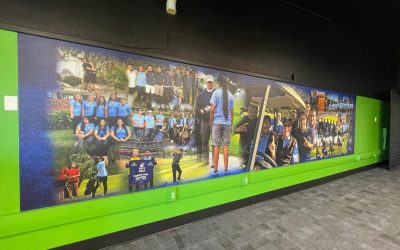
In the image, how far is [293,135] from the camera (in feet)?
11.5

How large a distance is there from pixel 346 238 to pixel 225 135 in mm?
1784

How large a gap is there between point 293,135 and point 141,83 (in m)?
2.72

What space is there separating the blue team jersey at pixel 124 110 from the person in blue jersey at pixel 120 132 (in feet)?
0.20

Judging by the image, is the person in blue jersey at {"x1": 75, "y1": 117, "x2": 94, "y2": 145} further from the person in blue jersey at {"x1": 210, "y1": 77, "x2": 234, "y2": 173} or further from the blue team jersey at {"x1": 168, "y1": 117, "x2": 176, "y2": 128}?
the person in blue jersey at {"x1": 210, "y1": 77, "x2": 234, "y2": 173}

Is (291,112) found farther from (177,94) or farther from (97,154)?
(97,154)

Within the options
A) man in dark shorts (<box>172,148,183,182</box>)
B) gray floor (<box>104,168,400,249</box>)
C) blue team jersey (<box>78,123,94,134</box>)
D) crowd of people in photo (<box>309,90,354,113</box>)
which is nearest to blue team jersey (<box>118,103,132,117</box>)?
blue team jersey (<box>78,123,94,134</box>)

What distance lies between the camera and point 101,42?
6.37 ft

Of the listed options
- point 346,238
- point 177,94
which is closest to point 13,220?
point 177,94

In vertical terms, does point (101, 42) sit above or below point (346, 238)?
above

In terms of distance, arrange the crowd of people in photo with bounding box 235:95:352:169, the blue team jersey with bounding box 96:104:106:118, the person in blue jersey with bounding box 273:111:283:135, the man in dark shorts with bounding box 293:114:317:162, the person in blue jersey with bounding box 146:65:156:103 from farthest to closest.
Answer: the man in dark shorts with bounding box 293:114:317:162, the person in blue jersey with bounding box 273:111:283:135, the crowd of people in photo with bounding box 235:95:352:169, the person in blue jersey with bounding box 146:65:156:103, the blue team jersey with bounding box 96:104:106:118

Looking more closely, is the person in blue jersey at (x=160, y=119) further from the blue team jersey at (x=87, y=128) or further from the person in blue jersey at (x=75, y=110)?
the person in blue jersey at (x=75, y=110)

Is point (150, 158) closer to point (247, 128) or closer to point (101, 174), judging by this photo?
point (101, 174)

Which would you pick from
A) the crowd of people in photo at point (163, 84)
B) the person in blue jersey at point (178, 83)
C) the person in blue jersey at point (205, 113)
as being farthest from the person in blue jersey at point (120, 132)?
the person in blue jersey at point (205, 113)

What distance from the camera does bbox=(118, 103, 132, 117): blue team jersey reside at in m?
2.04
